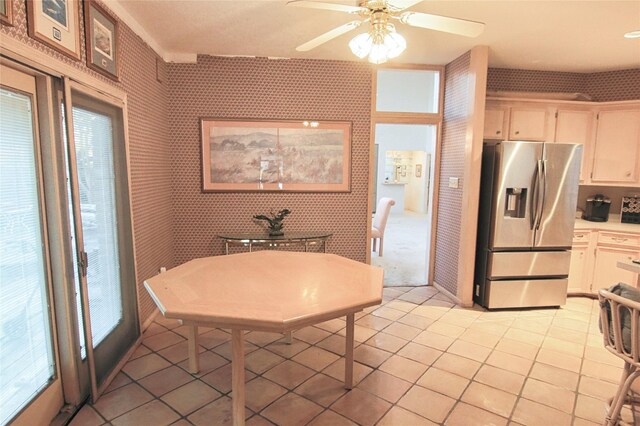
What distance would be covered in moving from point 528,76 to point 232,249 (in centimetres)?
401

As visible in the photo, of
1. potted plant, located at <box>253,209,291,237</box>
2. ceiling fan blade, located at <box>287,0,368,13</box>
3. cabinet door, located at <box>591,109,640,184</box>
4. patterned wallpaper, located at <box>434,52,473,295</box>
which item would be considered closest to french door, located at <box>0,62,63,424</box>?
ceiling fan blade, located at <box>287,0,368,13</box>

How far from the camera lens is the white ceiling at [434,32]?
8.38 feet

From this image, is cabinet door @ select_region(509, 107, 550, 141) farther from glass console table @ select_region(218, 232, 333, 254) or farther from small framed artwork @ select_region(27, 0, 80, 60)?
small framed artwork @ select_region(27, 0, 80, 60)

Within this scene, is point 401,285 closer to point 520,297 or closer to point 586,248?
point 520,297

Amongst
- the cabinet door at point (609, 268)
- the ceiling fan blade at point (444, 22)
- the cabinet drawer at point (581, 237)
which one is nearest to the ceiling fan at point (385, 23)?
the ceiling fan blade at point (444, 22)

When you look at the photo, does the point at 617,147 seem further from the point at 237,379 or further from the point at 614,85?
the point at 237,379

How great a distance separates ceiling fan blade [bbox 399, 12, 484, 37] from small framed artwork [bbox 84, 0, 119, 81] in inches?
73.5

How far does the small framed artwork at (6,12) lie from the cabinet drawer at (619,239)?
16.4 feet

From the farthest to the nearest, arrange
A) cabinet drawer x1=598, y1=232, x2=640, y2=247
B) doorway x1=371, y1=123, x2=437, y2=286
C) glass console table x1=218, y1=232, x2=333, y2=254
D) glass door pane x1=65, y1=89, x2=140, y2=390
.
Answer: doorway x1=371, y1=123, x2=437, y2=286 → glass console table x1=218, y1=232, x2=333, y2=254 → cabinet drawer x1=598, y1=232, x2=640, y2=247 → glass door pane x1=65, y1=89, x2=140, y2=390

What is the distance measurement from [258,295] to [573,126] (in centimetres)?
404

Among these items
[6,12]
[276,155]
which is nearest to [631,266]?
[276,155]

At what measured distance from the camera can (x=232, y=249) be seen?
4047 mm

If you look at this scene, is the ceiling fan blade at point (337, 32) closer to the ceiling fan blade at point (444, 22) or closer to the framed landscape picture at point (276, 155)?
the ceiling fan blade at point (444, 22)

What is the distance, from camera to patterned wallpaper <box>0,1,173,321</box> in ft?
9.30
